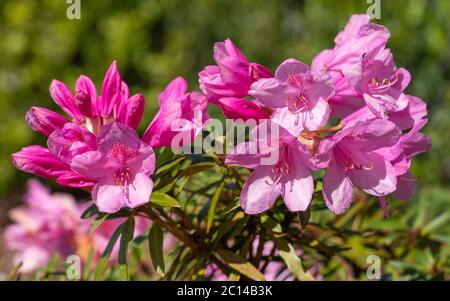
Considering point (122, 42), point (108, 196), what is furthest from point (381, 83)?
point (122, 42)

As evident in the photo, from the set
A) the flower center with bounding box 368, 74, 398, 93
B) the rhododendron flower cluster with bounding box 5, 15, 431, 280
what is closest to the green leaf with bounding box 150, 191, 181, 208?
the rhododendron flower cluster with bounding box 5, 15, 431, 280

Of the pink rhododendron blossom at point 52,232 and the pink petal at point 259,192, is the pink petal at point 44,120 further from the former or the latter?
the pink rhododendron blossom at point 52,232

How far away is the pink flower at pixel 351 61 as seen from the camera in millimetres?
1000

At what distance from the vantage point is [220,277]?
1.25 metres

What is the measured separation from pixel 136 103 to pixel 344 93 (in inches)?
11.7

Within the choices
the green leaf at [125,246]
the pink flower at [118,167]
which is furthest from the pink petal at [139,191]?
the green leaf at [125,246]

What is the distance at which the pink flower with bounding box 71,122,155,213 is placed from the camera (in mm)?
943

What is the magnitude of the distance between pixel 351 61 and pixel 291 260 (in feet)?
1.02

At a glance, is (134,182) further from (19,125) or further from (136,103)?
(19,125)

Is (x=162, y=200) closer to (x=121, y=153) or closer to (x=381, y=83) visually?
(x=121, y=153)

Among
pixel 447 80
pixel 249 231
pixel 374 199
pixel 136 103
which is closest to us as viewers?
pixel 136 103

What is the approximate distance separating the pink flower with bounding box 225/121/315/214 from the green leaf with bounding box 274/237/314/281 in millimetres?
135

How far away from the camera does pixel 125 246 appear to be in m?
1.06
